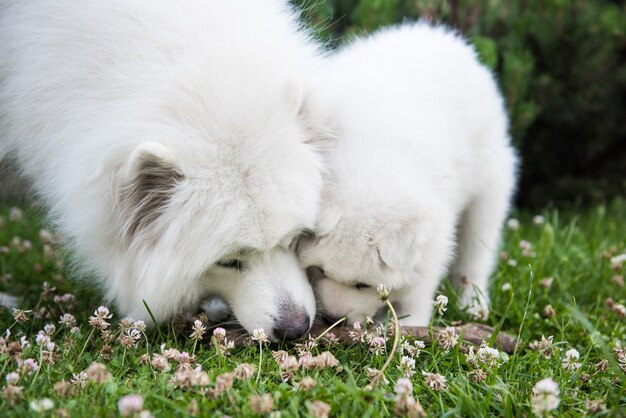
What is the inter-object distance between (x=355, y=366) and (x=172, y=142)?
1.14 metres

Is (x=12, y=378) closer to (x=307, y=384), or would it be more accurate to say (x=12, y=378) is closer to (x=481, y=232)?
(x=307, y=384)

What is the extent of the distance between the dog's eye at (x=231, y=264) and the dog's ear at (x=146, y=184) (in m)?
0.33

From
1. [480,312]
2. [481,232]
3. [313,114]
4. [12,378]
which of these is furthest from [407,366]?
[481,232]

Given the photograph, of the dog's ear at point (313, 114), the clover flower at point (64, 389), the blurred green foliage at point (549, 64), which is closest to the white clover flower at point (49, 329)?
the clover flower at point (64, 389)

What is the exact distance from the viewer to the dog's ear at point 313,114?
2859 millimetres

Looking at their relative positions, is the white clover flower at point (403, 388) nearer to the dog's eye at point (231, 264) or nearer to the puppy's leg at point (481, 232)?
the dog's eye at point (231, 264)

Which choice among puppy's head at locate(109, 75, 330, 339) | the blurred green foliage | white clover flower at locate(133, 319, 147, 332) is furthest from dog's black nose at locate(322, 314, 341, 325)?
the blurred green foliage

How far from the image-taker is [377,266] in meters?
3.09

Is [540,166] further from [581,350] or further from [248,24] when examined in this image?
[248,24]

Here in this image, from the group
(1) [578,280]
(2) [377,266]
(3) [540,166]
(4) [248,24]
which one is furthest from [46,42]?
(3) [540,166]

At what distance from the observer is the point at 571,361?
280cm

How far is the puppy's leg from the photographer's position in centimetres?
414

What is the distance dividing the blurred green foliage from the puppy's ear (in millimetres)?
2329

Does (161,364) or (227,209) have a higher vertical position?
(227,209)
